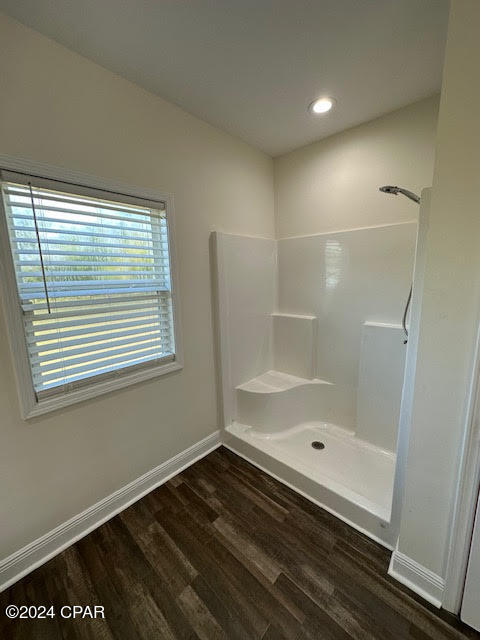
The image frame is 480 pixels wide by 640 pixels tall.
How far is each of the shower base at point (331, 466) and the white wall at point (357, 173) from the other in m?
1.75

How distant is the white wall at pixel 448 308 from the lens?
2.82ft

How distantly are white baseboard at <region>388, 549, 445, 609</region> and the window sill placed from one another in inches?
61.0

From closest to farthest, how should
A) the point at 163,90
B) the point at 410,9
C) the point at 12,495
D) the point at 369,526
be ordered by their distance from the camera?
the point at 410,9
the point at 12,495
the point at 369,526
the point at 163,90

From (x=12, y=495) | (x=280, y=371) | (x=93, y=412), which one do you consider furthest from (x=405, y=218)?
(x=12, y=495)

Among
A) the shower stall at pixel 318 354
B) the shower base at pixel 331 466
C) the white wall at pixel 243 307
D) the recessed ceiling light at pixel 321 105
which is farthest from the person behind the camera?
the white wall at pixel 243 307

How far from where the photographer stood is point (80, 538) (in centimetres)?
144

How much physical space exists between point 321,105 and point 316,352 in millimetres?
1815

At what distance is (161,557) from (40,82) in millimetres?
2357

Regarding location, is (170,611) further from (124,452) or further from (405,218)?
(405,218)

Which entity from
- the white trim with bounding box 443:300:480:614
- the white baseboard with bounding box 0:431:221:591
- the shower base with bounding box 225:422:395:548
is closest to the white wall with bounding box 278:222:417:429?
the shower base with bounding box 225:422:395:548

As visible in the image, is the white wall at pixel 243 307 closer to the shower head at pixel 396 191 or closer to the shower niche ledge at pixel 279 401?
the shower niche ledge at pixel 279 401

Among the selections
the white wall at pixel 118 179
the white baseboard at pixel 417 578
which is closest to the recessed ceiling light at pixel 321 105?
the white wall at pixel 118 179

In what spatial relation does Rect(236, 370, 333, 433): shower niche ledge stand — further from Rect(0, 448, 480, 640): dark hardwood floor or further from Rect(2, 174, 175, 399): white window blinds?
Rect(2, 174, 175, 399): white window blinds

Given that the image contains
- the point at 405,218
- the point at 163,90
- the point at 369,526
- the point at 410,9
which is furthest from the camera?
the point at 405,218
